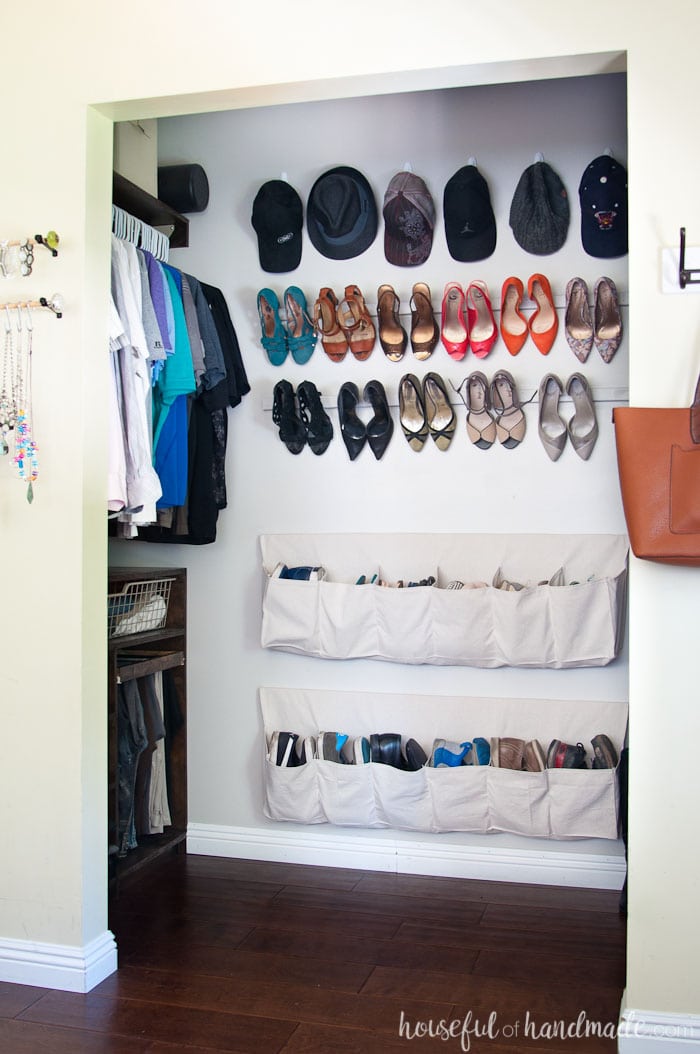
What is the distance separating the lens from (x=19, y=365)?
2.61m

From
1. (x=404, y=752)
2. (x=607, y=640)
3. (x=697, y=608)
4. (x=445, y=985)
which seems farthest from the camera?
(x=404, y=752)

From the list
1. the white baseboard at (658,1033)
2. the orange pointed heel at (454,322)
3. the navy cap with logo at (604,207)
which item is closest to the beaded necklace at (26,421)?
the orange pointed heel at (454,322)

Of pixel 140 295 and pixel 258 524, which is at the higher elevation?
→ pixel 140 295

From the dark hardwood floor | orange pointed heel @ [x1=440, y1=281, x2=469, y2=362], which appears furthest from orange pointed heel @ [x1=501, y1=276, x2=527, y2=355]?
the dark hardwood floor

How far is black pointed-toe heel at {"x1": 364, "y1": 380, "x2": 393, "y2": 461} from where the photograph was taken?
3.41m

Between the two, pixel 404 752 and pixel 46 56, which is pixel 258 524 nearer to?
pixel 404 752

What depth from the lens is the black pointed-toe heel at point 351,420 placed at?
3443 mm

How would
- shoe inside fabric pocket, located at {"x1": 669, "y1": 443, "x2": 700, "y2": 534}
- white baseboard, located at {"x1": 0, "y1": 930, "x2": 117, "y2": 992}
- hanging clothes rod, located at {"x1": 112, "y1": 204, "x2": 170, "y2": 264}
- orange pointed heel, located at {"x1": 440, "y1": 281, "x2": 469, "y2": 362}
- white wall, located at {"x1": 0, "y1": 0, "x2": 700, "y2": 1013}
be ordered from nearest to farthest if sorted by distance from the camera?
shoe inside fabric pocket, located at {"x1": 669, "y1": 443, "x2": 700, "y2": 534}
white wall, located at {"x1": 0, "y1": 0, "x2": 700, "y2": 1013}
white baseboard, located at {"x1": 0, "y1": 930, "x2": 117, "y2": 992}
hanging clothes rod, located at {"x1": 112, "y1": 204, "x2": 170, "y2": 264}
orange pointed heel, located at {"x1": 440, "y1": 281, "x2": 469, "y2": 362}

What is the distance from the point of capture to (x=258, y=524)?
3.62 m

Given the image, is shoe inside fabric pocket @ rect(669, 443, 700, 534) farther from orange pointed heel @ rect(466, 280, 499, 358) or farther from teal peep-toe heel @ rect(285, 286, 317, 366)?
teal peep-toe heel @ rect(285, 286, 317, 366)

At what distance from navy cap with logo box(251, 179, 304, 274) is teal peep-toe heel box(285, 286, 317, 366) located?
12cm

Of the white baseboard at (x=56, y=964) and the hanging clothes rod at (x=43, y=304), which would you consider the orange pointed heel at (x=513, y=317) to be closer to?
the hanging clothes rod at (x=43, y=304)

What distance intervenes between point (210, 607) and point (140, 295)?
1.27m

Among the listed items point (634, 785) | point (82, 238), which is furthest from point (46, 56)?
point (634, 785)
